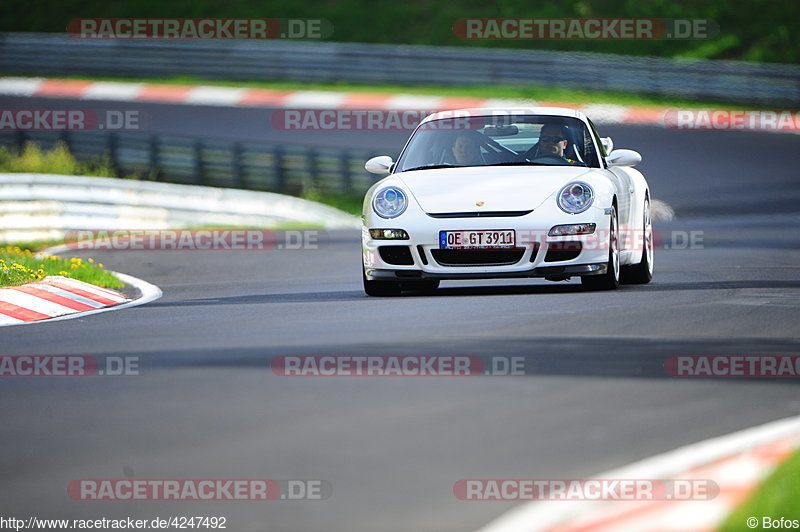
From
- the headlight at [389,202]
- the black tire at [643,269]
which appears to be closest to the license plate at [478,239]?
the headlight at [389,202]

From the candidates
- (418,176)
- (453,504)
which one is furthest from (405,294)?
(453,504)

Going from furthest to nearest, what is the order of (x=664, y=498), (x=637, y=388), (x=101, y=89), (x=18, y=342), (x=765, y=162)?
(x=101, y=89)
(x=765, y=162)
(x=18, y=342)
(x=637, y=388)
(x=664, y=498)

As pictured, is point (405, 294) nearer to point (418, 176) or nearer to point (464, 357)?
point (418, 176)

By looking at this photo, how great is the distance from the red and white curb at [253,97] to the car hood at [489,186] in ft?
59.2

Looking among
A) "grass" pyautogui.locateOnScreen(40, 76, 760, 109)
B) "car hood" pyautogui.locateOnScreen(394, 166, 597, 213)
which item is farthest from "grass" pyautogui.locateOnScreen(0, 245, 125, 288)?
"grass" pyautogui.locateOnScreen(40, 76, 760, 109)

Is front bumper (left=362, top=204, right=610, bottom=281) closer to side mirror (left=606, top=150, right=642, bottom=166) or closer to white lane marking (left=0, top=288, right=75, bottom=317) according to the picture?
side mirror (left=606, top=150, right=642, bottom=166)

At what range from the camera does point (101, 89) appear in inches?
1260

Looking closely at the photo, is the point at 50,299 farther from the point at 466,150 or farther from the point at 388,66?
the point at 388,66

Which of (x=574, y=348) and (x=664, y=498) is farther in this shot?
(x=574, y=348)

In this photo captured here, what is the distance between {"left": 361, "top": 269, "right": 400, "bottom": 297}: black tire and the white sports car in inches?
0.4

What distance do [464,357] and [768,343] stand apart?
178cm

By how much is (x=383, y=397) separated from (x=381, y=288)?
14.8ft

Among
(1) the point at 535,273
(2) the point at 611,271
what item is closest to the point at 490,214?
(1) the point at 535,273

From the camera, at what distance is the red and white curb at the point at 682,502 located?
14.3ft
